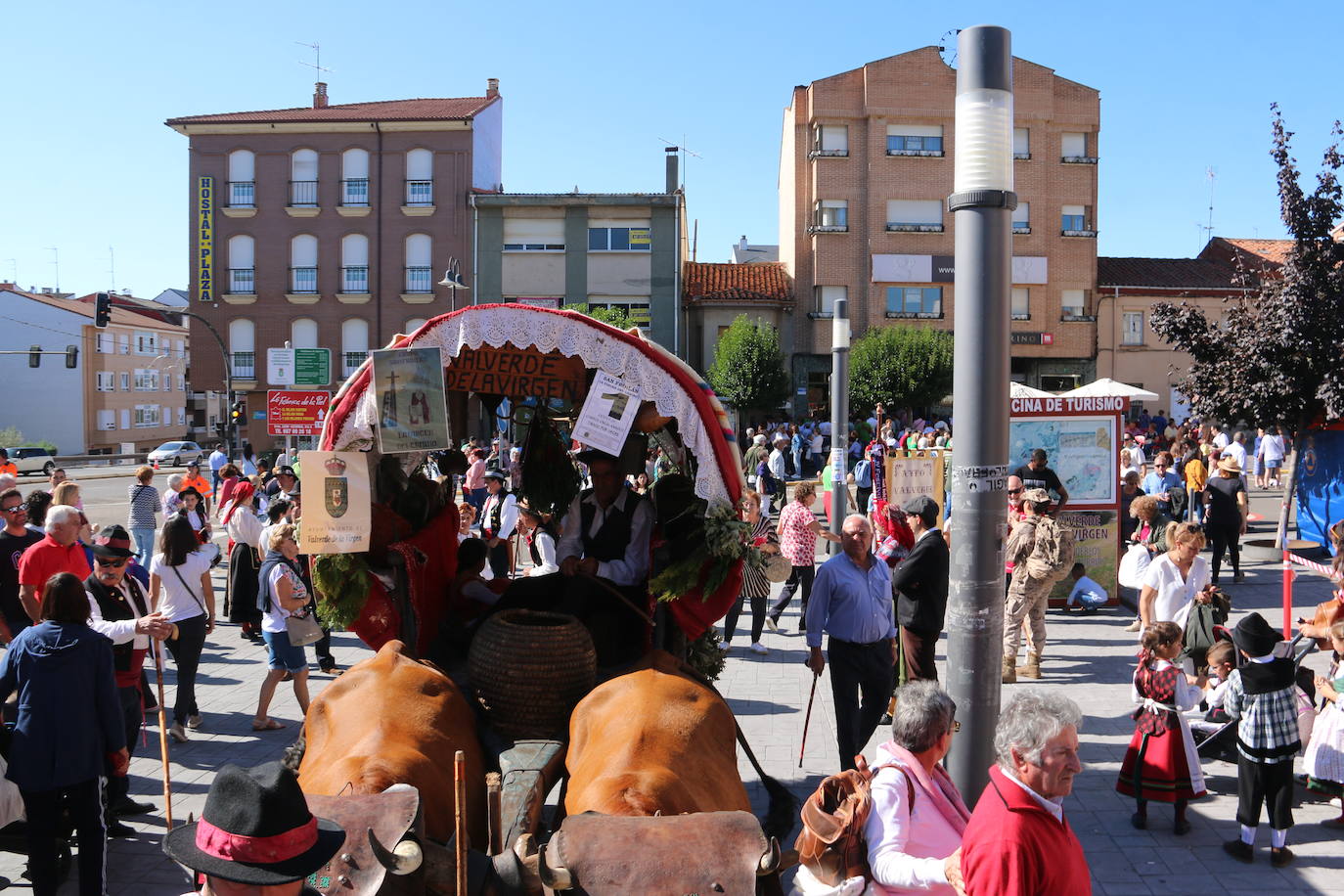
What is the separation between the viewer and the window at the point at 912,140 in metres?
40.6

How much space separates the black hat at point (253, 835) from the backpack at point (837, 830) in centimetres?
161

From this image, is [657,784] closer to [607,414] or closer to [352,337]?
[607,414]

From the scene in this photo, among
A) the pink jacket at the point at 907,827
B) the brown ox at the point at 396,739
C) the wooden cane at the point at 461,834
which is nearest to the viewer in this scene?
the wooden cane at the point at 461,834

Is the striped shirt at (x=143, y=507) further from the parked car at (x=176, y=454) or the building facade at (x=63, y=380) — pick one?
the building facade at (x=63, y=380)

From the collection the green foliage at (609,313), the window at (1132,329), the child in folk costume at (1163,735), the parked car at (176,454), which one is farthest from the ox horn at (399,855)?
the parked car at (176,454)

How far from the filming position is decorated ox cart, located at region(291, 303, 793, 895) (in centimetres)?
369

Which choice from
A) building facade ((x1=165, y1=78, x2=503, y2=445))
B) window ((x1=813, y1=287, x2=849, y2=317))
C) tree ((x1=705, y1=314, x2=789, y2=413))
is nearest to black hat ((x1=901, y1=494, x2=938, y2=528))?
tree ((x1=705, y1=314, x2=789, y2=413))

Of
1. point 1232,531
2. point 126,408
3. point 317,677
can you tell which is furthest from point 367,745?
point 126,408

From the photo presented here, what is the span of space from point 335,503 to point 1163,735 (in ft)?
17.1

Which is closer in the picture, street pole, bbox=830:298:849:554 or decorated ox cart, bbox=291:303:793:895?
decorated ox cart, bbox=291:303:793:895

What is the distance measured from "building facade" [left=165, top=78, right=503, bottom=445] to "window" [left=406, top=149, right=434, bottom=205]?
0.04m

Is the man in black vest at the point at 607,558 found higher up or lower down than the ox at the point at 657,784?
higher up

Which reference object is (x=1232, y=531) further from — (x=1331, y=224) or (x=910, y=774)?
(x=910, y=774)

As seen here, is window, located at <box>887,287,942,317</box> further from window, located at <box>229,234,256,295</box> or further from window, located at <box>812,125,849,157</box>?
window, located at <box>229,234,256,295</box>
